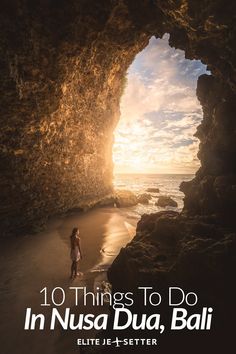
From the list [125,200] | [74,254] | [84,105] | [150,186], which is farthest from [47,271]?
[150,186]

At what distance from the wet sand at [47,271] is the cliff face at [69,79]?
2.06m

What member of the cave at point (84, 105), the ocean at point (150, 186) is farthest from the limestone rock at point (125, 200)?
the cave at point (84, 105)

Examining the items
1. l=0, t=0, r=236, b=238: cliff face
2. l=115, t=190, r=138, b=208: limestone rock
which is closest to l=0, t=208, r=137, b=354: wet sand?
l=0, t=0, r=236, b=238: cliff face

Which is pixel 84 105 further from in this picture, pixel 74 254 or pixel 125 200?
pixel 125 200

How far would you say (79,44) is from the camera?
10.2 m

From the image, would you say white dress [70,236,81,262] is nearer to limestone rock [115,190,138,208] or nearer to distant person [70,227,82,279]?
distant person [70,227,82,279]

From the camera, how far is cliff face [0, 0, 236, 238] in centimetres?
669

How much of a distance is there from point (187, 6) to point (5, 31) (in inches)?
243

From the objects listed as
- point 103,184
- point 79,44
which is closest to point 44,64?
point 79,44

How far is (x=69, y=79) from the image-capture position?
12164 millimetres

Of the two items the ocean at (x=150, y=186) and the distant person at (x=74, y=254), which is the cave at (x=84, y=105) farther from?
the ocean at (x=150, y=186)

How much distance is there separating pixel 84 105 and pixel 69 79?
541cm

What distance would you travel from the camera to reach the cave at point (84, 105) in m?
5.49

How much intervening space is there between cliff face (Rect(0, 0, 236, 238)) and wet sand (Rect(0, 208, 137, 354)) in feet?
6.75
